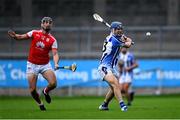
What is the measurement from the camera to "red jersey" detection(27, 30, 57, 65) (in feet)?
73.3

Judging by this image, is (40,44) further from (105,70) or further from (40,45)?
(105,70)

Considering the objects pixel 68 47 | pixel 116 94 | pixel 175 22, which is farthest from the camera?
pixel 175 22

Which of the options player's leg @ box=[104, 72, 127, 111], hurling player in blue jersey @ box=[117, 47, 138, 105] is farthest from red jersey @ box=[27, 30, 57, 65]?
hurling player in blue jersey @ box=[117, 47, 138, 105]

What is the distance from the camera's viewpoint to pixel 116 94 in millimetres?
21234

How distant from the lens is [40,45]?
22.4 m

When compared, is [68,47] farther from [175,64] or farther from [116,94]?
[116,94]

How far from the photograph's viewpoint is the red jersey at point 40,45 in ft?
73.3

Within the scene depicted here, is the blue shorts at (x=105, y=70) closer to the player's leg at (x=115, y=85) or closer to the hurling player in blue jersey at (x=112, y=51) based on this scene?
the hurling player in blue jersey at (x=112, y=51)

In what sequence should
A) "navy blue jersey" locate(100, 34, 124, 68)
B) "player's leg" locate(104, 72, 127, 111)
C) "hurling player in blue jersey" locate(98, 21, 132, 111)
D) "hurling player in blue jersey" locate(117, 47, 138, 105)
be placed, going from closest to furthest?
"player's leg" locate(104, 72, 127, 111) < "hurling player in blue jersey" locate(98, 21, 132, 111) < "navy blue jersey" locate(100, 34, 124, 68) < "hurling player in blue jersey" locate(117, 47, 138, 105)

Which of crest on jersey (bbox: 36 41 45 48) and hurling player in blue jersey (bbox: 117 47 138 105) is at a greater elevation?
crest on jersey (bbox: 36 41 45 48)

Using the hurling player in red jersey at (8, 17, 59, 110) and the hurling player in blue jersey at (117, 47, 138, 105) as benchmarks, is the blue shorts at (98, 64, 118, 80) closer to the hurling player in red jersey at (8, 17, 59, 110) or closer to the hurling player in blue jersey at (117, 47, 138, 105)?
the hurling player in red jersey at (8, 17, 59, 110)

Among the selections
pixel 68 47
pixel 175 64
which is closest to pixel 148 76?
pixel 175 64

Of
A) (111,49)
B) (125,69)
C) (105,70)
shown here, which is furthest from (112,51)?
(125,69)

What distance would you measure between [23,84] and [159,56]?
A: 6.32 meters
